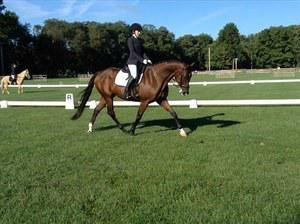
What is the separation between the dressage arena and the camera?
578 cm

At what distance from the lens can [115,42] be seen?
129125 mm

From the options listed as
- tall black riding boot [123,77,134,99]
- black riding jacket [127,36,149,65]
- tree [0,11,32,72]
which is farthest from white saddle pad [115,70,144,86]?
tree [0,11,32,72]

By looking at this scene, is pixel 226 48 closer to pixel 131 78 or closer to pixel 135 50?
pixel 131 78

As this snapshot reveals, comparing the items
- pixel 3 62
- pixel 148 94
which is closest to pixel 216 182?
pixel 148 94

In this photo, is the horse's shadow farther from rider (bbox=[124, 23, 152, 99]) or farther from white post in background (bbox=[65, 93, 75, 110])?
white post in background (bbox=[65, 93, 75, 110])

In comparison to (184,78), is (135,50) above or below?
above

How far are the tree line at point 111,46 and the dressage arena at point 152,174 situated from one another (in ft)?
282

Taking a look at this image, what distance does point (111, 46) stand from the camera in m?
126

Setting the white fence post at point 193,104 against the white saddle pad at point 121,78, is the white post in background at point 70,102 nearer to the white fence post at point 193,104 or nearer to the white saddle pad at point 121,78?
the white fence post at point 193,104

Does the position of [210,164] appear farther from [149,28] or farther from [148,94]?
[149,28]

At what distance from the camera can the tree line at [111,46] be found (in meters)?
106

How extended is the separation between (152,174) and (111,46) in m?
121

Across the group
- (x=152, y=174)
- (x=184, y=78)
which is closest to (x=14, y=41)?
(x=184, y=78)

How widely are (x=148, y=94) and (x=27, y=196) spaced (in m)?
6.00
